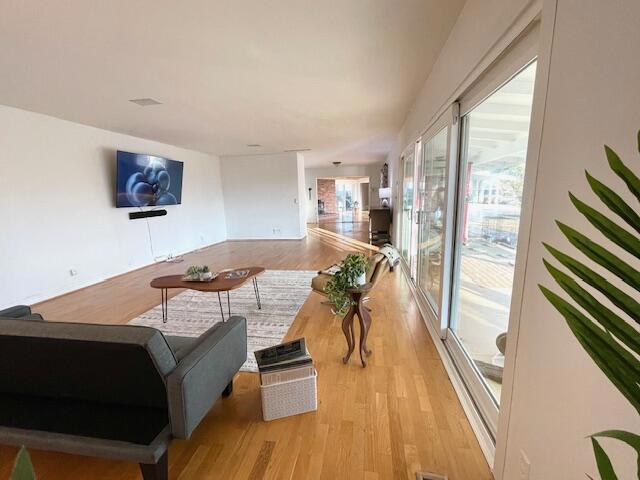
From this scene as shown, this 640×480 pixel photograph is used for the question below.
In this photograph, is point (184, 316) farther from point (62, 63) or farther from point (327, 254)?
point (327, 254)

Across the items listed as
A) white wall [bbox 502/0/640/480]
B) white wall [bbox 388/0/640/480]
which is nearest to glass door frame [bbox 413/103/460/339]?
white wall [bbox 388/0/640/480]

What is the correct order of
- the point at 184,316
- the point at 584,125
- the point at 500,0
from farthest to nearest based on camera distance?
the point at 184,316
the point at 500,0
the point at 584,125

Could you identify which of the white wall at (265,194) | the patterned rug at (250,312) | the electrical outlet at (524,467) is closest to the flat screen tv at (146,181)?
the white wall at (265,194)

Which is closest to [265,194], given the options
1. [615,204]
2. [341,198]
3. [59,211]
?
[59,211]

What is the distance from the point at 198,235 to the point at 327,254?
11.3 ft

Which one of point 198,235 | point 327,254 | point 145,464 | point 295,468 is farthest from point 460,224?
point 198,235

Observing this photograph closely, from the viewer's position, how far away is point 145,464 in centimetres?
127

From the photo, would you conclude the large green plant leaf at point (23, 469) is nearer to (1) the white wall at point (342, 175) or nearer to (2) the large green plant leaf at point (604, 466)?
(2) the large green plant leaf at point (604, 466)

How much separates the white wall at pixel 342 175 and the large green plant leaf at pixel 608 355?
38.5 feet

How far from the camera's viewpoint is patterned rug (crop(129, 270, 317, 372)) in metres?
2.84

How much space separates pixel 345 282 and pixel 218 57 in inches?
82.1

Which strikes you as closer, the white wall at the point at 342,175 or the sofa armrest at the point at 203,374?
the sofa armrest at the point at 203,374

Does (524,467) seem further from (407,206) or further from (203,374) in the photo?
(407,206)

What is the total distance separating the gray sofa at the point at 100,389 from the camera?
1.22m
